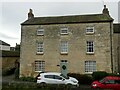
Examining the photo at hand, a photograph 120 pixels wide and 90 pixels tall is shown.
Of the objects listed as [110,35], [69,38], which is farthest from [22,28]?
[110,35]

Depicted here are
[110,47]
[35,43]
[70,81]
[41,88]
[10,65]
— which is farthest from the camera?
[10,65]

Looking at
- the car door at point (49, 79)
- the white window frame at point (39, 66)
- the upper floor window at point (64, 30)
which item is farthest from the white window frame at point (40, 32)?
the car door at point (49, 79)

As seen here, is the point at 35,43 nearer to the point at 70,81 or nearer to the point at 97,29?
the point at 97,29

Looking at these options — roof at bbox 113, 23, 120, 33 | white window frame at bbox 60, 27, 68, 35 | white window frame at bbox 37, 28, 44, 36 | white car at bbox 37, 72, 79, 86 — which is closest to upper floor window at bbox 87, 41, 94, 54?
white window frame at bbox 60, 27, 68, 35

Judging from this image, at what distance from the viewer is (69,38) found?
1528 inches

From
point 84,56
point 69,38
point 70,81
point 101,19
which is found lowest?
point 70,81

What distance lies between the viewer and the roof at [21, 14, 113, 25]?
38.4 meters

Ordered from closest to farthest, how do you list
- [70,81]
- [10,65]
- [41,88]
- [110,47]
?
[41,88]
[70,81]
[110,47]
[10,65]

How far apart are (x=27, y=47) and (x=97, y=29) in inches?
460

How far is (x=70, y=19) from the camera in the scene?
4019cm

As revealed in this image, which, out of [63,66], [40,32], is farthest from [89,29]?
[40,32]

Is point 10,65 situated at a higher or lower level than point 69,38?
lower

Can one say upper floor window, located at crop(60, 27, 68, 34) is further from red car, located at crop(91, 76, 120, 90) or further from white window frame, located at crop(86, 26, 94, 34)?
red car, located at crop(91, 76, 120, 90)

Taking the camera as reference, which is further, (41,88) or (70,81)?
(70,81)
